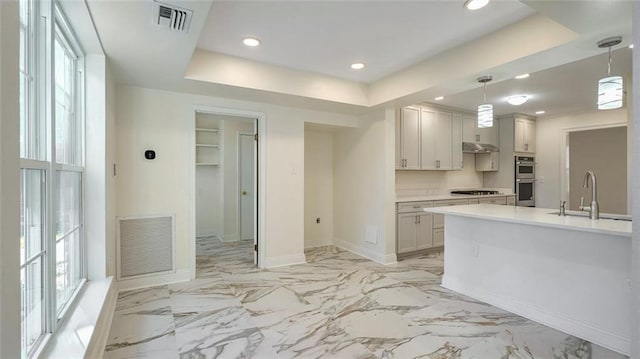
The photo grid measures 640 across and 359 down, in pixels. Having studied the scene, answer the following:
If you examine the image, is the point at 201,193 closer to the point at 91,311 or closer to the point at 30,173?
the point at 91,311

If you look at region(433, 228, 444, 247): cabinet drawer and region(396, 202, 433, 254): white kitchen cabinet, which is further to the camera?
region(433, 228, 444, 247): cabinet drawer

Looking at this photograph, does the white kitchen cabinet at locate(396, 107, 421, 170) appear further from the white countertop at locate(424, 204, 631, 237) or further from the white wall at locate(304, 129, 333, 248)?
the white countertop at locate(424, 204, 631, 237)

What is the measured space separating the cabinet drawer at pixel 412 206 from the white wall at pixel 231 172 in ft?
10.2

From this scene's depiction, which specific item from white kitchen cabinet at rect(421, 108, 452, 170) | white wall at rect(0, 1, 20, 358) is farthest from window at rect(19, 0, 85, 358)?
white kitchen cabinet at rect(421, 108, 452, 170)

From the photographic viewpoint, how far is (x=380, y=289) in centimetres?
343

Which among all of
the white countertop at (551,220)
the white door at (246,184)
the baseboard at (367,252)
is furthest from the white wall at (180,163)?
the white countertop at (551,220)

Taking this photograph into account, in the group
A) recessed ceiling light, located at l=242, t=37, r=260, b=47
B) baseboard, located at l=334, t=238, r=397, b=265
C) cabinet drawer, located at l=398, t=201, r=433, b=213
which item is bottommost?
baseboard, located at l=334, t=238, r=397, b=265

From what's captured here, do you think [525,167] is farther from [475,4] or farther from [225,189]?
[225,189]

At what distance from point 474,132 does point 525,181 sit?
1.50 meters

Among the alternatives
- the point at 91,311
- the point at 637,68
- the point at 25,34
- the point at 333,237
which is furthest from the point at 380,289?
the point at 25,34

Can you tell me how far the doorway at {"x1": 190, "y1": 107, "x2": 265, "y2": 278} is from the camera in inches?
216

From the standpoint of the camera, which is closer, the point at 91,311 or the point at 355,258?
the point at 91,311

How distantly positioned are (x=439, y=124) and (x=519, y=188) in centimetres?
224

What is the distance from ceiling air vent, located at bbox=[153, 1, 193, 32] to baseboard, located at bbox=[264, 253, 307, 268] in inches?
118
